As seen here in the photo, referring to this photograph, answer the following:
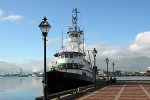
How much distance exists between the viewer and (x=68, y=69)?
52.8 meters

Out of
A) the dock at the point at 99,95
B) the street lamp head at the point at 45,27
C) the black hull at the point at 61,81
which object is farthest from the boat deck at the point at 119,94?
the street lamp head at the point at 45,27

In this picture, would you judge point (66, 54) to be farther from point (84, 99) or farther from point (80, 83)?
point (84, 99)

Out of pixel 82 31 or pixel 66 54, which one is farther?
pixel 82 31

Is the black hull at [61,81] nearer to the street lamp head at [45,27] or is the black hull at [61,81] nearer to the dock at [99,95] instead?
the dock at [99,95]

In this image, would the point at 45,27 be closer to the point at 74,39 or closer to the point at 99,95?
the point at 99,95

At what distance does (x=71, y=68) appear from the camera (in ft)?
174

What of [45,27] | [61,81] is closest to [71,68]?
[61,81]

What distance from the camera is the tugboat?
44.0 metres

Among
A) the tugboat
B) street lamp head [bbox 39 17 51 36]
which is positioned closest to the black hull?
the tugboat

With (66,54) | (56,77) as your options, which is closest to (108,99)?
(56,77)

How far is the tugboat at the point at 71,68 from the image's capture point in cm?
4400

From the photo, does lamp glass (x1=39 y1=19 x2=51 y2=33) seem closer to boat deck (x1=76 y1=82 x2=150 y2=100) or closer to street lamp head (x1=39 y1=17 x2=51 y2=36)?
street lamp head (x1=39 y1=17 x2=51 y2=36)

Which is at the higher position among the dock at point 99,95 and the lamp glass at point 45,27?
the lamp glass at point 45,27

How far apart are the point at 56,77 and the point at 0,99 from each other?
16.6 metres
